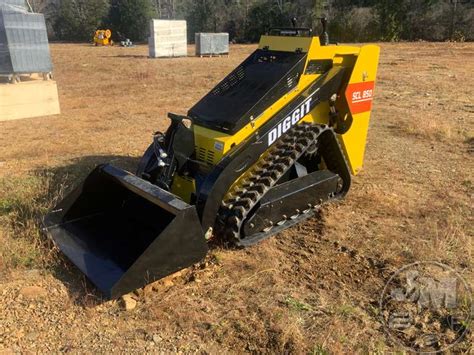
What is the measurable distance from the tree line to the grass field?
2365cm

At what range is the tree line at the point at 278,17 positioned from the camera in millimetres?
31234

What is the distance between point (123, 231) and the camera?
13.1 ft

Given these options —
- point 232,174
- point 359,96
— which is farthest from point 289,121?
point 359,96

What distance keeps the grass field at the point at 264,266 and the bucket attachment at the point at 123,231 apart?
0.17 meters

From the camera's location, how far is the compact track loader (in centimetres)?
350

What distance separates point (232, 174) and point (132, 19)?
50.0 metres

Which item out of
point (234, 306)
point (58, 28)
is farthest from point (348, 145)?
point (58, 28)

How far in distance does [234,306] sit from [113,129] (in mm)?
5989

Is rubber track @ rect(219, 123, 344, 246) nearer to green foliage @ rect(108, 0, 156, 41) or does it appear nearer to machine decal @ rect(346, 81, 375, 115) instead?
machine decal @ rect(346, 81, 375, 115)

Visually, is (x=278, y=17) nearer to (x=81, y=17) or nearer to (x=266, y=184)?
(x=81, y=17)

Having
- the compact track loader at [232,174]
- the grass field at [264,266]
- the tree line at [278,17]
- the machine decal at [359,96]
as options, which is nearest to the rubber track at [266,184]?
the compact track loader at [232,174]

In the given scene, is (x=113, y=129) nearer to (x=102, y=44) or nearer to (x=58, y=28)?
(x=102, y=44)

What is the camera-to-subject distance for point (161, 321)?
3105 millimetres

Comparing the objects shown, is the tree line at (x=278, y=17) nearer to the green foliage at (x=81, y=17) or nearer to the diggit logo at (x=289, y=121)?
the green foliage at (x=81, y=17)
